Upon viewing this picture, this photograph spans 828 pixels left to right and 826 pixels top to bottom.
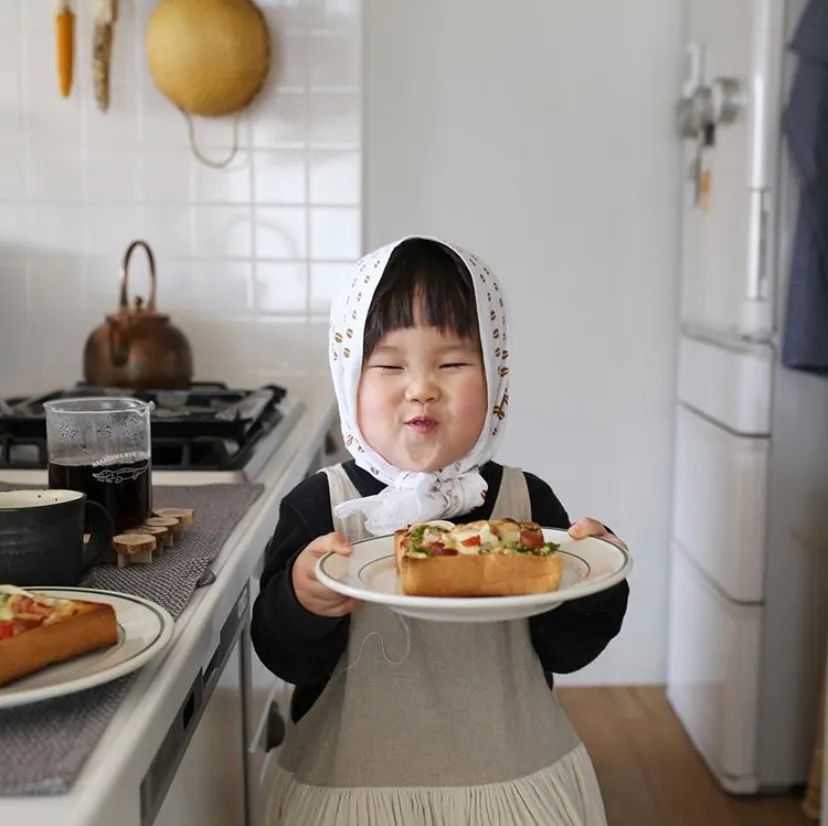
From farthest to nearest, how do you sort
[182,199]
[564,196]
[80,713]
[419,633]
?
1. [564,196]
2. [182,199]
3. [419,633]
4. [80,713]

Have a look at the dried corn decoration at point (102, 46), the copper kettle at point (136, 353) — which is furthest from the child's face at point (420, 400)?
the dried corn decoration at point (102, 46)

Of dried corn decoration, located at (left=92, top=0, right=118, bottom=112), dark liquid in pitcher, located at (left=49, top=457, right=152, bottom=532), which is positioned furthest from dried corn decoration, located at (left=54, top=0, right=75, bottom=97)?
dark liquid in pitcher, located at (left=49, top=457, right=152, bottom=532)

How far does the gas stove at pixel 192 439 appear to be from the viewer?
1.55 m

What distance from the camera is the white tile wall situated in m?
2.34

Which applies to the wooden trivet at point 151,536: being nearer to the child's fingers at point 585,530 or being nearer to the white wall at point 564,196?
the child's fingers at point 585,530

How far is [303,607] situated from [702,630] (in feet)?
5.42

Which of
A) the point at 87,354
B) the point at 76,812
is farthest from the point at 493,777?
the point at 87,354

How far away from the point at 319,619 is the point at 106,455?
1.03 feet

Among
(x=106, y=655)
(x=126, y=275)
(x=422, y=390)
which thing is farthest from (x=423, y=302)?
(x=126, y=275)

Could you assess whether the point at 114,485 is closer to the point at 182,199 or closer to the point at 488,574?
the point at 488,574

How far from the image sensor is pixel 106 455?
1198 millimetres

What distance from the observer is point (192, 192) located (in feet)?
7.79

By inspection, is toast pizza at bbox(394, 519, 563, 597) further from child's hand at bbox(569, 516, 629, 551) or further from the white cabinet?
the white cabinet

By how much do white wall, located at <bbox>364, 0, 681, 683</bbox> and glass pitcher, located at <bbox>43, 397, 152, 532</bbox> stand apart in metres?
1.50
